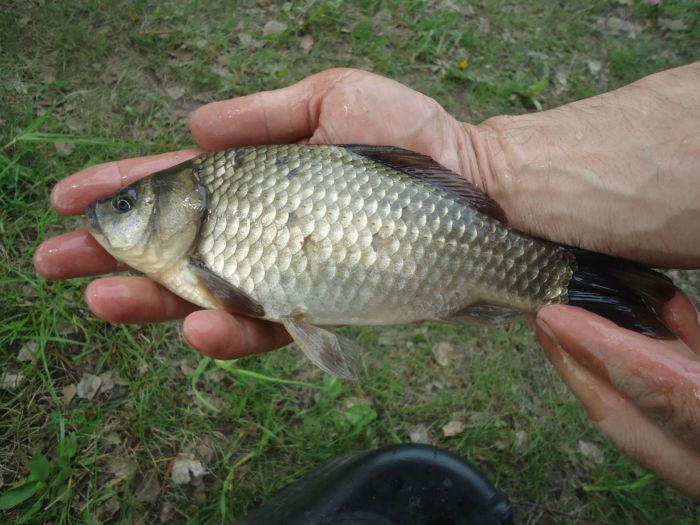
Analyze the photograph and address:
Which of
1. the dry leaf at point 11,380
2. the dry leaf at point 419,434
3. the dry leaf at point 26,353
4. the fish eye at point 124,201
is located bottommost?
the dry leaf at point 419,434

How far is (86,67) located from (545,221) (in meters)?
2.78

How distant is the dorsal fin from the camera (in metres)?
2.12

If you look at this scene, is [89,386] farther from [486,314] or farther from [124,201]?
[486,314]

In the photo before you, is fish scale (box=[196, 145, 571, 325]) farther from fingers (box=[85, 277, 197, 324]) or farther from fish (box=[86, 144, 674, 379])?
fingers (box=[85, 277, 197, 324])

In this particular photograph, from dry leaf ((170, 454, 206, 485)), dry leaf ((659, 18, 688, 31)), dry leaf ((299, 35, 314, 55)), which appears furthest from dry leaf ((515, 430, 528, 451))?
dry leaf ((659, 18, 688, 31))

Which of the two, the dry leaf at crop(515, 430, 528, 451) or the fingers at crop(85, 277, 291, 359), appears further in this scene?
the dry leaf at crop(515, 430, 528, 451)

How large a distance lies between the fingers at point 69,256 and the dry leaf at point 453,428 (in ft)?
5.80

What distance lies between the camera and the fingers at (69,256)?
7.32 feet

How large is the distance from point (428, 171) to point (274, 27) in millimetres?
2165

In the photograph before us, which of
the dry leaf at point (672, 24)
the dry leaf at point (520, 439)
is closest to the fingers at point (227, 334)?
the dry leaf at point (520, 439)

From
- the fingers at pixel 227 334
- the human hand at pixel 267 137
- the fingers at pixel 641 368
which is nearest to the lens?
the fingers at pixel 641 368

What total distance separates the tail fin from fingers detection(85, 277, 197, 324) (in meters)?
1.56

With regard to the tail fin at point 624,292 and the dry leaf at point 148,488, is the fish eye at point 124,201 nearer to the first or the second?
the dry leaf at point 148,488

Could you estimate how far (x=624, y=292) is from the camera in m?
2.04
